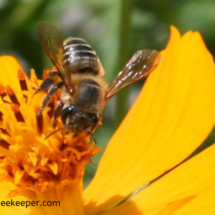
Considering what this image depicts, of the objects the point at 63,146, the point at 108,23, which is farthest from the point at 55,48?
the point at 108,23

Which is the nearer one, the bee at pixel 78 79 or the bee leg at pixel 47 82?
the bee at pixel 78 79

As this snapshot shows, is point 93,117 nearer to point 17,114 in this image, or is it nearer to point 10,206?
point 17,114

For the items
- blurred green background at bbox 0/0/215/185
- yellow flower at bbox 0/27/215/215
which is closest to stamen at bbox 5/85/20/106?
yellow flower at bbox 0/27/215/215

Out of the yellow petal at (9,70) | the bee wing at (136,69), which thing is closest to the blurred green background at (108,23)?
the yellow petal at (9,70)

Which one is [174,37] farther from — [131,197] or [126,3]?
[131,197]

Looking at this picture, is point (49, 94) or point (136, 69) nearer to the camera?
point (49, 94)

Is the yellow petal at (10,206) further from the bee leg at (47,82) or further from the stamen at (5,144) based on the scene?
the bee leg at (47,82)
